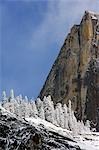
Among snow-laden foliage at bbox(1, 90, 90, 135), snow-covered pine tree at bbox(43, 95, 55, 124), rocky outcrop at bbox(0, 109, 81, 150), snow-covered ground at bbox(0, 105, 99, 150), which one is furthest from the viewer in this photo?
snow-covered pine tree at bbox(43, 95, 55, 124)

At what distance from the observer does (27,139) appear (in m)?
24.5

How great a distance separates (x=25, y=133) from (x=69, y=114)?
135 meters

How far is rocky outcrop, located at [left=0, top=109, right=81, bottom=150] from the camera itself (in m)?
24.5

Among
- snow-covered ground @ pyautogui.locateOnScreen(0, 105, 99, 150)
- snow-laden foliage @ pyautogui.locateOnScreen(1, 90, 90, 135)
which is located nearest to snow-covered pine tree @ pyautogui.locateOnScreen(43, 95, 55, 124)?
snow-laden foliage @ pyautogui.locateOnScreen(1, 90, 90, 135)

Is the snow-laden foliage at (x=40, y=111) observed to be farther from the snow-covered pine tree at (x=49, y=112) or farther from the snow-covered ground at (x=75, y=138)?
the snow-covered ground at (x=75, y=138)

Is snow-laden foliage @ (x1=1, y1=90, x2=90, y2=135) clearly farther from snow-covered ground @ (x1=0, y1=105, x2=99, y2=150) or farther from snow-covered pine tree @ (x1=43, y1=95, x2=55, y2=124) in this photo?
snow-covered ground @ (x1=0, y1=105, x2=99, y2=150)

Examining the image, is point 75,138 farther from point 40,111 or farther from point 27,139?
point 27,139

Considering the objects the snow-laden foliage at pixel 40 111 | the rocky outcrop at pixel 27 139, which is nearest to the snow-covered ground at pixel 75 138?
the rocky outcrop at pixel 27 139

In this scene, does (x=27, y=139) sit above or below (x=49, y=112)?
below

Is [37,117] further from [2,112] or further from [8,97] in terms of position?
[2,112]

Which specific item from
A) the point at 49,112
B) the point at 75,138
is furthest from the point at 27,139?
the point at 49,112

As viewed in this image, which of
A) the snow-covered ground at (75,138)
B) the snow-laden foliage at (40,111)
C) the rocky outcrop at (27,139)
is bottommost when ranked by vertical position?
the rocky outcrop at (27,139)

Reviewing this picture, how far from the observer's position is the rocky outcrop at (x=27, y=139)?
80.3 feet

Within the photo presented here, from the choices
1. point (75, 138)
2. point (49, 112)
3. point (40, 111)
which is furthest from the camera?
point (49, 112)
